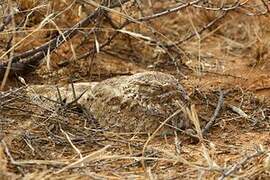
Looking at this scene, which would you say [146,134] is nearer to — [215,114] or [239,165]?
[215,114]

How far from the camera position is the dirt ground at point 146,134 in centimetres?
195

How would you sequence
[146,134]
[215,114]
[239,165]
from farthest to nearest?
[215,114]
[146,134]
[239,165]

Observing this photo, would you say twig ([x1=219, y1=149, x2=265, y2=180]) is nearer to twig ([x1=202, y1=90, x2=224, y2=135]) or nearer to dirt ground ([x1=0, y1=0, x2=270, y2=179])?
dirt ground ([x1=0, y1=0, x2=270, y2=179])

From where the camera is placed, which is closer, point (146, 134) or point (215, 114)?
point (146, 134)

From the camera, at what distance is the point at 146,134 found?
7.97ft

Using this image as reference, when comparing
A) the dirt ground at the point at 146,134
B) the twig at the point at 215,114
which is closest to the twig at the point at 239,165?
the dirt ground at the point at 146,134

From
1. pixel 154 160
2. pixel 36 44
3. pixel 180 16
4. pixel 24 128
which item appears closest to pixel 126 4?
pixel 36 44

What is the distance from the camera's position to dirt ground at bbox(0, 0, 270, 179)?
1.95m

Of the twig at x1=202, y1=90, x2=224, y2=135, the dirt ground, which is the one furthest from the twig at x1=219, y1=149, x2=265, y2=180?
the twig at x1=202, y1=90, x2=224, y2=135

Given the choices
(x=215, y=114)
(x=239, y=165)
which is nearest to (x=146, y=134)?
(x=215, y=114)

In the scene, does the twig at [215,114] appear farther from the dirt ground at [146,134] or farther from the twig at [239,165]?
the twig at [239,165]

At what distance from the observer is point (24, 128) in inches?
93.0

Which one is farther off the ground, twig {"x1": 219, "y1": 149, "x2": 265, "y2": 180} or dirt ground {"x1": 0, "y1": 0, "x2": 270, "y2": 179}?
twig {"x1": 219, "y1": 149, "x2": 265, "y2": 180}

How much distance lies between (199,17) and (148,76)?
1.77 meters
